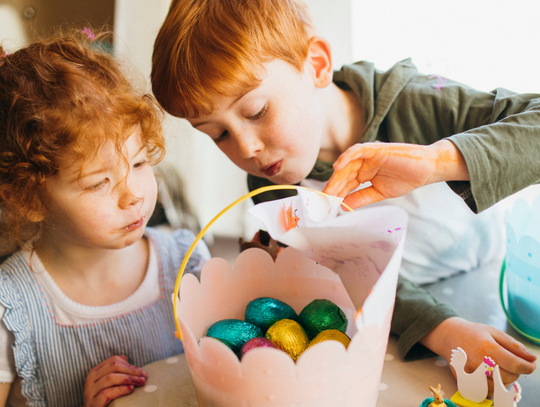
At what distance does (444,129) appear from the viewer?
0.88 m

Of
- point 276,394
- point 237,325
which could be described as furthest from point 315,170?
point 276,394

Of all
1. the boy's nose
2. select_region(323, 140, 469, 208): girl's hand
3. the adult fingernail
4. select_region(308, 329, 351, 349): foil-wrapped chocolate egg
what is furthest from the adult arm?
the adult fingernail

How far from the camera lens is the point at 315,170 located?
1.04m

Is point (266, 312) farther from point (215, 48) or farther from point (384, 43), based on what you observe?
point (384, 43)

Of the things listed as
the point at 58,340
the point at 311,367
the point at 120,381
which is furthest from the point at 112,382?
the point at 311,367

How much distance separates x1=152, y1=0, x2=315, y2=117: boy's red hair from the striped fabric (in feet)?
1.51

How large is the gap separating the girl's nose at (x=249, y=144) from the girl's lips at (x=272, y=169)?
0.07 m

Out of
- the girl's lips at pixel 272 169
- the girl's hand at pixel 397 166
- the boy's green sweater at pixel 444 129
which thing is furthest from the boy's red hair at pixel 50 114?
the boy's green sweater at pixel 444 129

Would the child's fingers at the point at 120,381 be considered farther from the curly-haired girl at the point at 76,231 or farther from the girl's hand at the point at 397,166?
the girl's hand at the point at 397,166

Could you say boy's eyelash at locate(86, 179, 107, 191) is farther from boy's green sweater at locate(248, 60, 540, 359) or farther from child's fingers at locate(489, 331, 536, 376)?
child's fingers at locate(489, 331, 536, 376)

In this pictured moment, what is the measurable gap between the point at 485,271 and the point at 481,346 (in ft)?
1.39

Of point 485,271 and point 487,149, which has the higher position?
point 487,149

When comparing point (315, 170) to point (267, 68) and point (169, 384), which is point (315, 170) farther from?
point (169, 384)

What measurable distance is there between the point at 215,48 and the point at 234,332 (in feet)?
1.63
